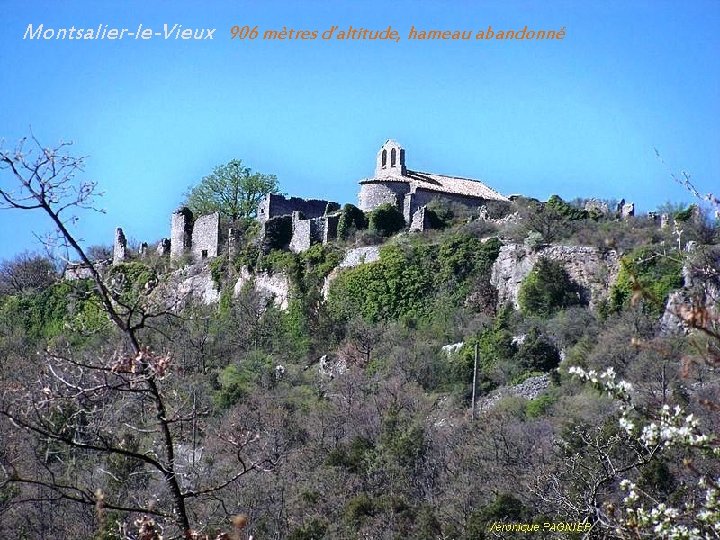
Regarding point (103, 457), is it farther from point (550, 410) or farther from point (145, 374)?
point (145, 374)

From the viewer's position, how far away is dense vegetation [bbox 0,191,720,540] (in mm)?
25953

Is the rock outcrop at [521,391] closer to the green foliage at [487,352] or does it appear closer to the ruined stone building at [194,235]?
the green foliage at [487,352]

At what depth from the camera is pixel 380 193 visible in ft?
134

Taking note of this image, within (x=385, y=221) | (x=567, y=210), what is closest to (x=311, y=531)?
(x=385, y=221)

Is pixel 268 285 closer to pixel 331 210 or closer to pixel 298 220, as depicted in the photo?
pixel 298 220

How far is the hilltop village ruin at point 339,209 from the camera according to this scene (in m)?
39.9

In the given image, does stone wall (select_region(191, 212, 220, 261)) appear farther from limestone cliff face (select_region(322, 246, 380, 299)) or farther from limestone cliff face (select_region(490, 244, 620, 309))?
limestone cliff face (select_region(490, 244, 620, 309))

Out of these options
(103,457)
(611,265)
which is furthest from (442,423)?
(103,457)

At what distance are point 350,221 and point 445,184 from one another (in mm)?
4328

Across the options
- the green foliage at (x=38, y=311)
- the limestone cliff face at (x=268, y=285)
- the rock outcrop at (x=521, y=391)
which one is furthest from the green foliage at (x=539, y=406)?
the green foliage at (x=38, y=311)

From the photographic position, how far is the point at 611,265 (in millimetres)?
34500

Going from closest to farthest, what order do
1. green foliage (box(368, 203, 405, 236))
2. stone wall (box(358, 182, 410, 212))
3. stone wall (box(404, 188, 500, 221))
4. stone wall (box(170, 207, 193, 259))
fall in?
green foliage (box(368, 203, 405, 236)), stone wall (box(404, 188, 500, 221)), stone wall (box(358, 182, 410, 212)), stone wall (box(170, 207, 193, 259))

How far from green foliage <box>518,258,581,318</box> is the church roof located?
21.6 feet

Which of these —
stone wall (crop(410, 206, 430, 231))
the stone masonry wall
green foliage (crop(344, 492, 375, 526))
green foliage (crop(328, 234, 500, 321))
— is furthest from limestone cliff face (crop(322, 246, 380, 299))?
green foliage (crop(344, 492, 375, 526))
